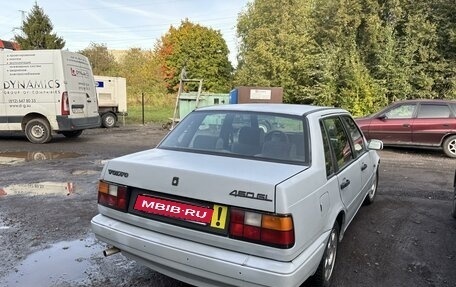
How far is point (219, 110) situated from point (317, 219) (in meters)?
1.58

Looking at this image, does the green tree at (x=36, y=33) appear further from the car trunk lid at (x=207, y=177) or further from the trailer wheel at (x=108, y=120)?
the car trunk lid at (x=207, y=177)

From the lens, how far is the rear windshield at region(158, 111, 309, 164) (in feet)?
10.6

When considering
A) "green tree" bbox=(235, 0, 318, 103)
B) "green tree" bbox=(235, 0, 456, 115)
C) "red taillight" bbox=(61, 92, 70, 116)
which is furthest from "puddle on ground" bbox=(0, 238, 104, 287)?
"green tree" bbox=(235, 0, 318, 103)

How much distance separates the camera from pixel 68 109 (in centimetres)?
1115

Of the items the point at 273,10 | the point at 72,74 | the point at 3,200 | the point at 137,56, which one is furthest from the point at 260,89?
the point at 137,56

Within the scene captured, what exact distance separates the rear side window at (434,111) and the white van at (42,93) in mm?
9764

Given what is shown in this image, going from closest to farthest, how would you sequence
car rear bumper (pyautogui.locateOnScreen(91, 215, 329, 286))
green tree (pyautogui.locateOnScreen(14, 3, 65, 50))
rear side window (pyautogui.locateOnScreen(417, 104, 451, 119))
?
car rear bumper (pyautogui.locateOnScreen(91, 215, 329, 286)) < rear side window (pyautogui.locateOnScreen(417, 104, 451, 119)) < green tree (pyautogui.locateOnScreen(14, 3, 65, 50))

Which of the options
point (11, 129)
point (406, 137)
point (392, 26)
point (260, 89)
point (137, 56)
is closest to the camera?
point (406, 137)

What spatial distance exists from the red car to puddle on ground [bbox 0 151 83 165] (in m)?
8.21

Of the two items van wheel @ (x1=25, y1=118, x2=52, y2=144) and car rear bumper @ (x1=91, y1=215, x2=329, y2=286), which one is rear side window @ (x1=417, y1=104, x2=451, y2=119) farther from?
van wheel @ (x1=25, y1=118, x2=52, y2=144)

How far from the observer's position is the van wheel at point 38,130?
11.5 meters

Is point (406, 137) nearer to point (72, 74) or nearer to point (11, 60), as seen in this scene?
point (72, 74)

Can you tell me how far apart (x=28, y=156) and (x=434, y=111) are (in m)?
10.8

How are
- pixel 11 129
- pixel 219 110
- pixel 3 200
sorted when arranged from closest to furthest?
pixel 219 110 → pixel 3 200 → pixel 11 129
